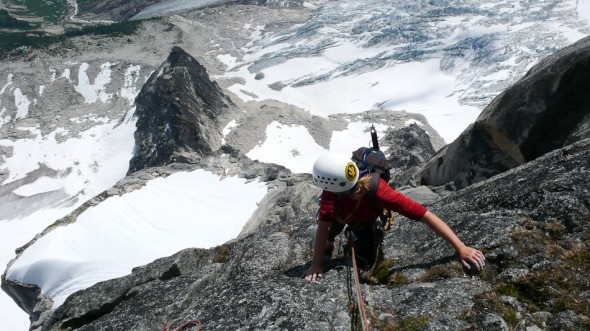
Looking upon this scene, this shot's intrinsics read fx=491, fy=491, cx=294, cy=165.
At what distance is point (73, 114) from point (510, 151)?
272 feet

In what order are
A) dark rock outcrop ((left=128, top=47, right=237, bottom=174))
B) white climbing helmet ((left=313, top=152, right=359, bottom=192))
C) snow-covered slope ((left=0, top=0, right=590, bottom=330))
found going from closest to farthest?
white climbing helmet ((left=313, top=152, right=359, bottom=192)), snow-covered slope ((left=0, top=0, right=590, bottom=330)), dark rock outcrop ((left=128, top=47, right=237, bottom=174))

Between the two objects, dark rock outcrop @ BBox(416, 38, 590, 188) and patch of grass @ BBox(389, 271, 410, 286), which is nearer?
patch of grass @ BBox(389, 271, 410, 286)

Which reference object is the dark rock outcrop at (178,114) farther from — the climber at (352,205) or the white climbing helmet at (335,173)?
the white climbing helmet at (335,173)

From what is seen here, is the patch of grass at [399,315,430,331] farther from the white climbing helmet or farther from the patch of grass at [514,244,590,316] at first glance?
the white climbing helmet

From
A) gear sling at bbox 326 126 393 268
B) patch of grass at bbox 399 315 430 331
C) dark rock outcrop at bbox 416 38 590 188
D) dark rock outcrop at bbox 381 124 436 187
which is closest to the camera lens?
patch of grass at bbox 399 315 430 331

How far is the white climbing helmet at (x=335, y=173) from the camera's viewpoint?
6633 millimetres

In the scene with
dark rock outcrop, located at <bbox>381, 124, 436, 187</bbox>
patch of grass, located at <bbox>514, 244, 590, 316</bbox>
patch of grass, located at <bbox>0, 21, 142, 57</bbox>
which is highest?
patch of grass, located at <bbox>514, 244, 590, 316</bbox>

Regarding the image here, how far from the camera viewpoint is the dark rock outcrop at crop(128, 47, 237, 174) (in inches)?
2569

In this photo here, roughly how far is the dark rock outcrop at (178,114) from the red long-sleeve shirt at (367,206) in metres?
53.9

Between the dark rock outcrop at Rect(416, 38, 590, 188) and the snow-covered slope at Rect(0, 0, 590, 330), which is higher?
the dark rock outcrop at Rect(416, 38, 590, 188)

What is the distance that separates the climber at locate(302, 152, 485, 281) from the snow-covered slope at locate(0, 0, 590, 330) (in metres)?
25.4

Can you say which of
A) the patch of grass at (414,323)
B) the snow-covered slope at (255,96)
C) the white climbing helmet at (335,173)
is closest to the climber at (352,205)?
the white climbing helmet at (335,173)

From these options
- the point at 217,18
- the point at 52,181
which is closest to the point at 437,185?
the point at 52,181

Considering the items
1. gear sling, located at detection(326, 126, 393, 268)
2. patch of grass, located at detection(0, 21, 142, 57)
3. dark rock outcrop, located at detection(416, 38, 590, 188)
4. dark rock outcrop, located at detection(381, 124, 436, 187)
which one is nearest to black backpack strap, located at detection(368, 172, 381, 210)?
gear sling, located at detection(326, 126, 393, 268)
